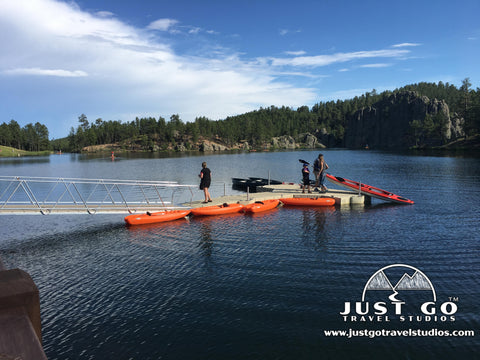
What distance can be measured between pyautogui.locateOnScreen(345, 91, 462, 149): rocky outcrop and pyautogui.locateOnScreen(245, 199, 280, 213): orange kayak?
473 feet

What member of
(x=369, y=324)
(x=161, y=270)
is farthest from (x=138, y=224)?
(x=369, y=324)

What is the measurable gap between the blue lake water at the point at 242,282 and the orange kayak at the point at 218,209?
70 cm

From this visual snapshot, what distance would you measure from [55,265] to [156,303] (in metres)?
6.66

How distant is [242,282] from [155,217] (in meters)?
→ 10.9

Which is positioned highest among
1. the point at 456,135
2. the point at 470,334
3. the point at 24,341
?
the point at 456,135

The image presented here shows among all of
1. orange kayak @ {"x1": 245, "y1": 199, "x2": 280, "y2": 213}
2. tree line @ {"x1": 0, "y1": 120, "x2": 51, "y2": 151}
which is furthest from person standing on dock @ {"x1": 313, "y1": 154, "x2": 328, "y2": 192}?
tree line @ {"x1": 0, "y1": 120, "x2": 51, "y2": 151}

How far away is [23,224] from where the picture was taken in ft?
74.7

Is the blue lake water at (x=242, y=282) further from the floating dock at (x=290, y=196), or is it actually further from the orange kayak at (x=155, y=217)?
the floating dock at (x=290, y=196)

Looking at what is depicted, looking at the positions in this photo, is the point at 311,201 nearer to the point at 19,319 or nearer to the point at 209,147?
the point at 19,319

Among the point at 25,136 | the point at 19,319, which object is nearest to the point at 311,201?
the point at 19,319

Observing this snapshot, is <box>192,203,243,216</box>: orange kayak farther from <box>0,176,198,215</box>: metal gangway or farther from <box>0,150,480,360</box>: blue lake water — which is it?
<box>0,176,198,215</box>: metal gangway

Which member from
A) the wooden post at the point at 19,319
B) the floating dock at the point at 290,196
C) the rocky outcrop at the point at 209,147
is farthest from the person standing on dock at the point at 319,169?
the rocky outcrop at the point at 209,147

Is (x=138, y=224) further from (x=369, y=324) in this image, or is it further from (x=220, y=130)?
(x=220, y=130)

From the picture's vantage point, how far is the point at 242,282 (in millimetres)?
12469
